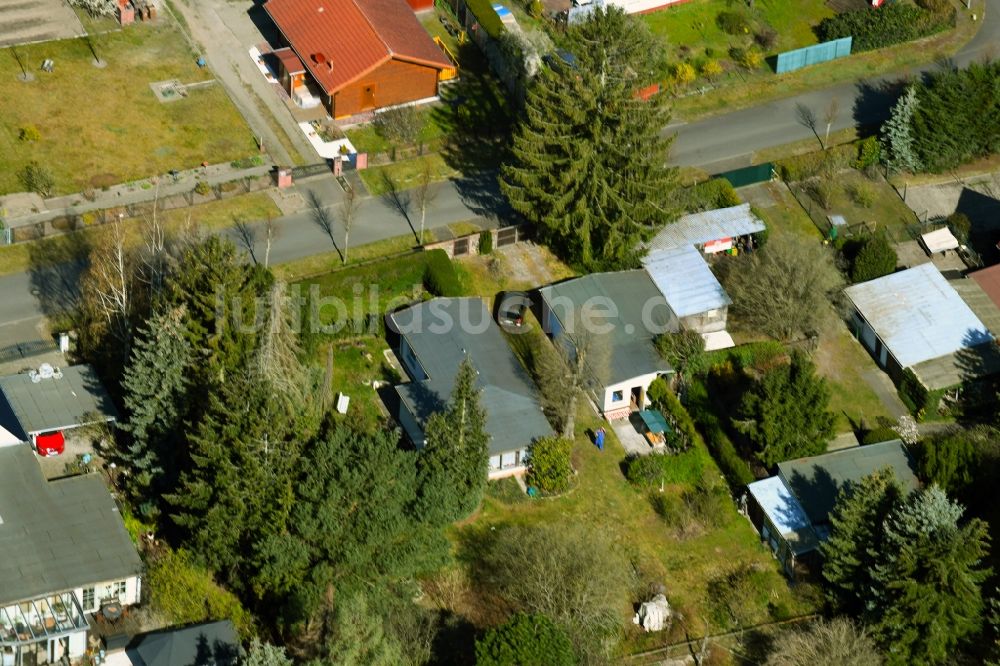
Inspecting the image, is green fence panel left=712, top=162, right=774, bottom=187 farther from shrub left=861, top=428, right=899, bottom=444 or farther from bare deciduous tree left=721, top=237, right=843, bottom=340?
shrub left=861, top=428, right=899, bottom=444

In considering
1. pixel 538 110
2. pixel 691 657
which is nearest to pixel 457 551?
pixel 691 657

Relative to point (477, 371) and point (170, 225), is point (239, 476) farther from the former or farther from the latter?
point (170, 225)

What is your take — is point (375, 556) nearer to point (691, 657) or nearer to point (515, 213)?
point (691, 657)

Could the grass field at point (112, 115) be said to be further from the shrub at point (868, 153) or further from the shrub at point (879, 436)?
the shrub at point (879, 436)

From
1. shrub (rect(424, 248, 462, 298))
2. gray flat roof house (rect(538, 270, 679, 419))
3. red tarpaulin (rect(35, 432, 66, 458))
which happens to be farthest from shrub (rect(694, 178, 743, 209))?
red tarpaulin (rect(35, 432, 66, 458))

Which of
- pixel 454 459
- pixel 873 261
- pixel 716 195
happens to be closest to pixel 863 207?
pixel 873 261
